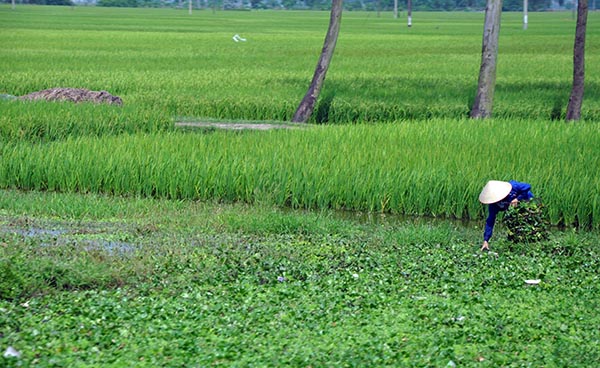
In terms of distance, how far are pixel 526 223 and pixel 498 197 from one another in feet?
2.35

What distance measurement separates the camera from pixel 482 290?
8.80 metres

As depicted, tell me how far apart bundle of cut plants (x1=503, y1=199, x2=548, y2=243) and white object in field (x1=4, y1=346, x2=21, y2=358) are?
510cm

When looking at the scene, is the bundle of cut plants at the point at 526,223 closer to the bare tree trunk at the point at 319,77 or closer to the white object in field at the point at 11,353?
the white object in field at the point at 11,353

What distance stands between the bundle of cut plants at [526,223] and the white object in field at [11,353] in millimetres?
5096

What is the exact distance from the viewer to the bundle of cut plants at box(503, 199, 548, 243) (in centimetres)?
1016

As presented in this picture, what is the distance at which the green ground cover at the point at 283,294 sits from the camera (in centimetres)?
707

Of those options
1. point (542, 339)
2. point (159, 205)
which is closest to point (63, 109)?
point (159, 205)

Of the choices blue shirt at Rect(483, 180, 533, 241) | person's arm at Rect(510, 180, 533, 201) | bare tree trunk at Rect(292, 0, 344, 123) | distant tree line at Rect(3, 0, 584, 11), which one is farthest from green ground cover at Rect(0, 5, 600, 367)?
distant tree line at Rect(3, 0, 584, 11)

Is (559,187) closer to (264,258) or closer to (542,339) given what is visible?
(264,258)

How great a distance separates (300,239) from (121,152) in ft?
16.3

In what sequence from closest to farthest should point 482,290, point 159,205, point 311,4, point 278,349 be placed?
point 278,349
point 482,290
point 159,205
point 311,4

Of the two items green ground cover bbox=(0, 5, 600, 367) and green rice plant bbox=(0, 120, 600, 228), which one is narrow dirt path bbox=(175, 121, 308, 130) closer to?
green ground cover bbox=(0, 5, 600, 367)

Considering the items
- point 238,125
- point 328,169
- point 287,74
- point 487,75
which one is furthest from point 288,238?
point 287,74

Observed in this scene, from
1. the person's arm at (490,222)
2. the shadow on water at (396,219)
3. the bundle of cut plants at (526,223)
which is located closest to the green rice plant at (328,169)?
the shadow on water at (396,219)
